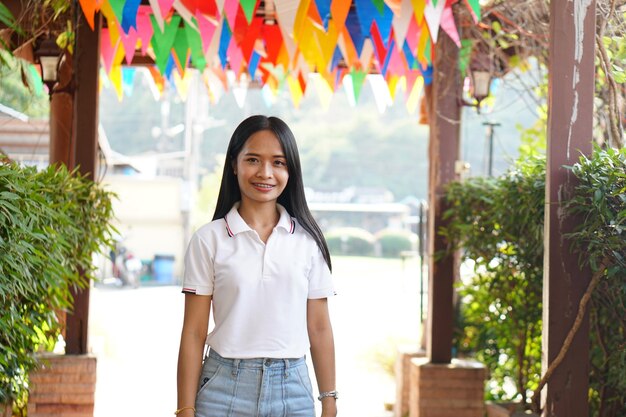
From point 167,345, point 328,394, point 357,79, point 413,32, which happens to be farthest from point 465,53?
point 167,345

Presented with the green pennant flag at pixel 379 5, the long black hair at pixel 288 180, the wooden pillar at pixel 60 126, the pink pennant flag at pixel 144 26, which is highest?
the pink pennant flag at pixel 144 26

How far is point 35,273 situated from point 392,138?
3957 centimetres

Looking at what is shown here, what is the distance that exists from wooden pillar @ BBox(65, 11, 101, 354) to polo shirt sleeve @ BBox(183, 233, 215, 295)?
3.08m

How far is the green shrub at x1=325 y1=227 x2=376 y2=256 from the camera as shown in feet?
111

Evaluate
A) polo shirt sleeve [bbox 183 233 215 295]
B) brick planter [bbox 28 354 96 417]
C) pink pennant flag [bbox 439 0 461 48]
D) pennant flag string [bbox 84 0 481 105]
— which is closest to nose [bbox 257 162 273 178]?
polo shirt sleeve [bbox 183 233 215 295]

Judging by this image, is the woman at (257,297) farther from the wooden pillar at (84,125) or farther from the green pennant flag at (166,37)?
the green pennant flag at (166,37)

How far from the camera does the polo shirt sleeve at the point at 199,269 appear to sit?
7.91 ft

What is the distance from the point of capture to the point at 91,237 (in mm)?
5082

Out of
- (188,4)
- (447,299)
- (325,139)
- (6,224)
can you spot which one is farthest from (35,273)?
(325,139)

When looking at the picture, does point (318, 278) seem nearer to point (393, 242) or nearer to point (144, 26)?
point (144, 26)

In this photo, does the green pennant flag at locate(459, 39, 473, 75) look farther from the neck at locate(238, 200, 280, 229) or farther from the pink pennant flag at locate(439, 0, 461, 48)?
the neck at locate(238, 200, 280, 229)

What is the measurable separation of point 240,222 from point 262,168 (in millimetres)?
145

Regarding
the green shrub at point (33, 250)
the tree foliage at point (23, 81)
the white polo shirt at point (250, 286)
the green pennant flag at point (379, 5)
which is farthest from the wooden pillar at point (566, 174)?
the tree foliage at point (23, 81)

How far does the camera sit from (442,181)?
19.2ft
